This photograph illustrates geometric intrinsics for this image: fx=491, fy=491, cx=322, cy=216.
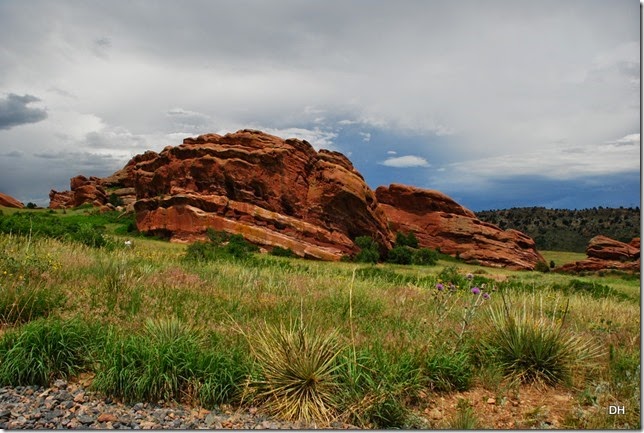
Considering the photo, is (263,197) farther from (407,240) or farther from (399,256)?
(407,240)

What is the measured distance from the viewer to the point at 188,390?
4.84 meters

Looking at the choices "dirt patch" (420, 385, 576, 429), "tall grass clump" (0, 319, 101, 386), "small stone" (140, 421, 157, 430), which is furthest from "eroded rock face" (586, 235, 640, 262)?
"small stone" (140, 421, 157, 430)

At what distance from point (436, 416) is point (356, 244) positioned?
44661mm

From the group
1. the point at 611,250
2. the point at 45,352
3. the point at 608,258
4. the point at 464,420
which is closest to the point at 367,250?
the point at 608,258

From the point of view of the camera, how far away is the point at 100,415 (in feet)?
14.5

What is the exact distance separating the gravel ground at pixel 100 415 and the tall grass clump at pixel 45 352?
200 millimetres

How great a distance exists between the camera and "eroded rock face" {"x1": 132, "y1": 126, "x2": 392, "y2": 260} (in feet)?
147

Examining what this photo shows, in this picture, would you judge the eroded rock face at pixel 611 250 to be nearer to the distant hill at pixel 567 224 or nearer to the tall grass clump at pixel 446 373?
the distant hill at pixel 567 224

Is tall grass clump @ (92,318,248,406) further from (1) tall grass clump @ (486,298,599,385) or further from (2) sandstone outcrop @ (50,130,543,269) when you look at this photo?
(2) sandstone outcrop @ (50,130,543,269)

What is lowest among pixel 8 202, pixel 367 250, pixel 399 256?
pixel 399 256

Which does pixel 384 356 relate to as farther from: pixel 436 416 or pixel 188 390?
pixel 188 390

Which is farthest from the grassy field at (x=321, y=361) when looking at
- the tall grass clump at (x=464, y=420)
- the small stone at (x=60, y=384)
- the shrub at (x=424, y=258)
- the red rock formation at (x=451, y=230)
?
the red rock formation at (x=451, y=230)

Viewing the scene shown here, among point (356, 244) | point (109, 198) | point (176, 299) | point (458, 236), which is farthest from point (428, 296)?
point (109, 198)

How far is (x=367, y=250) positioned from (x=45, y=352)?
42519 mm
